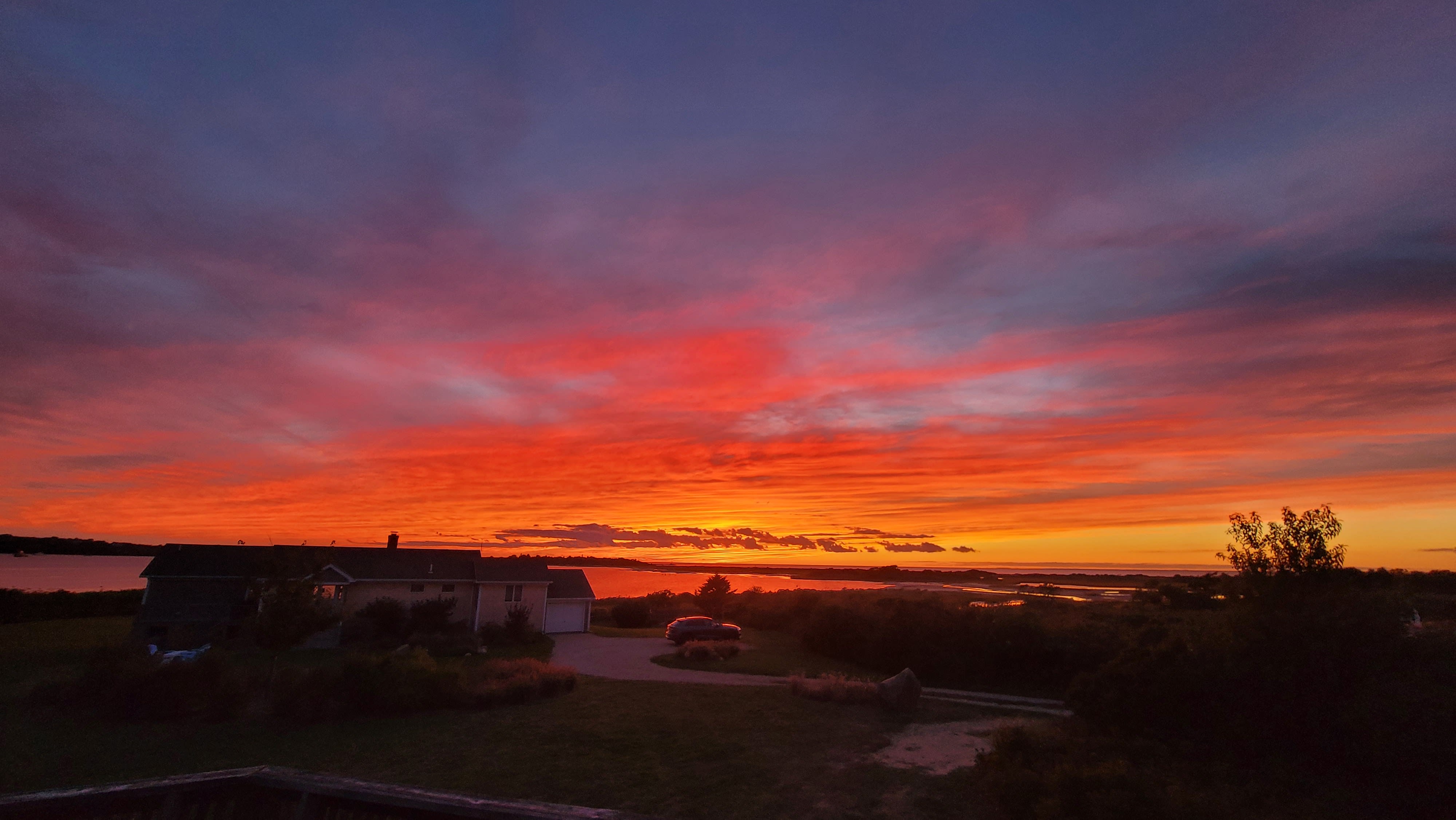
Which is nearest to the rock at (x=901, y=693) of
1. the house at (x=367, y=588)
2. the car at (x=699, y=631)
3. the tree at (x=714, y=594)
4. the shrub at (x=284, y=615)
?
the car at (x=699, y=631)

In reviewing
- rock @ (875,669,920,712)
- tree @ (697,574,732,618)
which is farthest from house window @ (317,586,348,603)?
rock @ (875,669,920,712)

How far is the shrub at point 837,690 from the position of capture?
23188 mm

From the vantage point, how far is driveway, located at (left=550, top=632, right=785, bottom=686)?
91.8 feet

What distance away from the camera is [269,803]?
389 cm

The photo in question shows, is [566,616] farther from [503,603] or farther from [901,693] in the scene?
[901,693]

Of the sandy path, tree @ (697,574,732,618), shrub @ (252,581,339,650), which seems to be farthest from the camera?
tree @ (697,574,732,618)

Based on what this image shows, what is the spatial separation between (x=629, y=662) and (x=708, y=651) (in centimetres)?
393

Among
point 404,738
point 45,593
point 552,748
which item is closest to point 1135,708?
point 552,748

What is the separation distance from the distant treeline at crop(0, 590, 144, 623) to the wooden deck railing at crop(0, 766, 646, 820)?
50.2m

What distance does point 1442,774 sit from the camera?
32.5 feet

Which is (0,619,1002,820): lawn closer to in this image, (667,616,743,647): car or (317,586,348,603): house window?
(317,586,348,603): house window

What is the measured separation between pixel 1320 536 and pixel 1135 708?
5.16 meters

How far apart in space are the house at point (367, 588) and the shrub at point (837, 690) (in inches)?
859

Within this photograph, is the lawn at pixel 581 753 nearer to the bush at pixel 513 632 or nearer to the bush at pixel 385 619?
the bush at pixel 385 619
